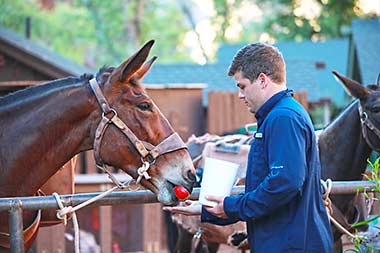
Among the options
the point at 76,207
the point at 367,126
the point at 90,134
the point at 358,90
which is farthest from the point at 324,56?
the point at 76,207

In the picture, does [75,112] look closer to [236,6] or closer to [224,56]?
[224,56]

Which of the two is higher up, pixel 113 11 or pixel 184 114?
pixel 113 11

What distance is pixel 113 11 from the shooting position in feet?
115

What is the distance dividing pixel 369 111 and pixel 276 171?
274 cm

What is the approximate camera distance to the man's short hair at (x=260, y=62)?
3.33 metres

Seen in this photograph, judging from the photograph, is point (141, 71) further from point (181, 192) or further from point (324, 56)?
point (324, 56)

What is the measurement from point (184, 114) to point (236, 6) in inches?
716

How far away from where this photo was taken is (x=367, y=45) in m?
19.3

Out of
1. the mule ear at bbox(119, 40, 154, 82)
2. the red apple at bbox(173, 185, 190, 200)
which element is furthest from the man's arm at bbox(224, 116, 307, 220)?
the mule ear at bbox(119, 40, 154, 82)

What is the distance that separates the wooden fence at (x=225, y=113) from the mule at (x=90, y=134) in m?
11.7

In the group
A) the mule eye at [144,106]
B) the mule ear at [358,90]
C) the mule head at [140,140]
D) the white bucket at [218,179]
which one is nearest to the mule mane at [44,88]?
the mule head at [140,140]

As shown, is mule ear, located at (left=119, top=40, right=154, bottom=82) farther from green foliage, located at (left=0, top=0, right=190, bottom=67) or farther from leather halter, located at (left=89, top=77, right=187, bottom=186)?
green foliage, located at (left=0, top=0, right=190, bottom=67)

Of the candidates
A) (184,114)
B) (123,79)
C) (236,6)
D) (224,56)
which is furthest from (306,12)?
(123,79)

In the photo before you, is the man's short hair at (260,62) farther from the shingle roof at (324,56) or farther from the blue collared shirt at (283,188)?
the shingle roof at (324,56)
